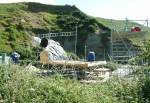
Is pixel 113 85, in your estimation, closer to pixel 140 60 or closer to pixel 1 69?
pixel 140 60

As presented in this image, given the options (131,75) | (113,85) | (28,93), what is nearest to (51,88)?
(28,93)

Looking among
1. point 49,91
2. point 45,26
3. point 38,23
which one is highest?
point 49,91

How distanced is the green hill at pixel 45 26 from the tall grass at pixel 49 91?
22231 mm

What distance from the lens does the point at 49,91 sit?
893 cm

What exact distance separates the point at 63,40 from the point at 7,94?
29.6 m

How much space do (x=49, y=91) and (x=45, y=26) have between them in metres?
34.4

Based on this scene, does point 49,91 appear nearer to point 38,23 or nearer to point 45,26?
point 38,23

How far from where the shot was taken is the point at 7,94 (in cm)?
855

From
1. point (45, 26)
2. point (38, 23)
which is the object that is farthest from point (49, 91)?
point (45, 26)

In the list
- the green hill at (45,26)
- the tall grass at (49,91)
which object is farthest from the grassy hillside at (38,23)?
the tall grass at (49,91)

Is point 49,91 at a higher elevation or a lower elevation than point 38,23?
higher

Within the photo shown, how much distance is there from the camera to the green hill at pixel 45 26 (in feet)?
120

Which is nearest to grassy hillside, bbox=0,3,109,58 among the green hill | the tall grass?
the green hill

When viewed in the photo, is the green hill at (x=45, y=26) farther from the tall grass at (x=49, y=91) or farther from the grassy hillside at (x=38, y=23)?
the tall grass at (x=49, y=91)
